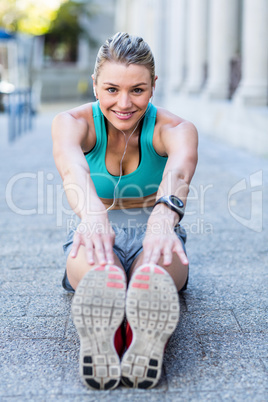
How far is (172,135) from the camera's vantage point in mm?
2574

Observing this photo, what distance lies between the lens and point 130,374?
2002 millimetres

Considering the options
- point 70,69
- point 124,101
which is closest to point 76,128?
point 124,101

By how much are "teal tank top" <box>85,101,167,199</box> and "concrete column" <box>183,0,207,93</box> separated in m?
11.9

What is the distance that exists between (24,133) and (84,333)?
1140 cm

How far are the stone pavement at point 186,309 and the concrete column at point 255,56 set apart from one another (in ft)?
12.0

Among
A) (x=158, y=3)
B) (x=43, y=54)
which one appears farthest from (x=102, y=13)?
(x=158, y=3)

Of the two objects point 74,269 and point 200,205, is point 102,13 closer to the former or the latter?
point 200,205

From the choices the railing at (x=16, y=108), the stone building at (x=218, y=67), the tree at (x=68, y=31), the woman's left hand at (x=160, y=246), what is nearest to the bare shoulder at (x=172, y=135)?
the woman's left hand at (x=160, y=246)

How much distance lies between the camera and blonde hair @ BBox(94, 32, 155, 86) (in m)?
2.33

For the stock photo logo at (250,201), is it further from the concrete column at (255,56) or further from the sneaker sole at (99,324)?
the sneaker sole at (99,324)

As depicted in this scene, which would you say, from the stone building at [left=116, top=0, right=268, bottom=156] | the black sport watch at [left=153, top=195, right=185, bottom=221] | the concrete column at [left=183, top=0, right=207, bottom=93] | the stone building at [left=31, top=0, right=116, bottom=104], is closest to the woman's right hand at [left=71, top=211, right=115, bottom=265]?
the black sport watch at [left=153, top=195, right=185, bottom=221]

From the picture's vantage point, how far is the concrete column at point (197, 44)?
13.8m
